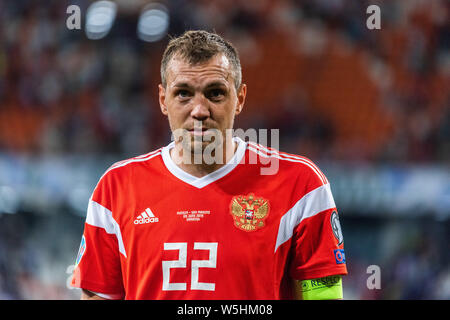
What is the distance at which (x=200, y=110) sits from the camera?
2.01 metres

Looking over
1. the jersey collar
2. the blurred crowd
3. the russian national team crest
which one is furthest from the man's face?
the blurred crowd

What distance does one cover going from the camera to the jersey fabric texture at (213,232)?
197 centimetres

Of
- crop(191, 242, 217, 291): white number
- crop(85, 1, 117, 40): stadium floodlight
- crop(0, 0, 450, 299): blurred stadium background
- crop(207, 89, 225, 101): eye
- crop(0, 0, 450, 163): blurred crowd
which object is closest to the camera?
crop(191, 242, 217, 291): white number

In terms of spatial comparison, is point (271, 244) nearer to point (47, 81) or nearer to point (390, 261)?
point (390, 261)

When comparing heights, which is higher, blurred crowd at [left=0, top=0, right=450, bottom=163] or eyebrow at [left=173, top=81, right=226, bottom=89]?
blurred crowd at [left=0, top=0, right=450, bottom=163]

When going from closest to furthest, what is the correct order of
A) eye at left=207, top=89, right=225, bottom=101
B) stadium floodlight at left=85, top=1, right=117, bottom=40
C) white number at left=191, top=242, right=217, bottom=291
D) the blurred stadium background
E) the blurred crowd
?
white number at left=191, top=242, right=217, bottom=291 → eye at left=207, top=89, right=225, bottom=101 → the blurred stadium background → the blurred crowd → stadium floodlight at left=85, top=1, right=117, bottom=40

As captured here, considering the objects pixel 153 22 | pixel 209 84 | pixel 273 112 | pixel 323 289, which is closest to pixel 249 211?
pixel 323 289

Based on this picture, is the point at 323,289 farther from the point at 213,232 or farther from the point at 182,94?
the point at 182,94

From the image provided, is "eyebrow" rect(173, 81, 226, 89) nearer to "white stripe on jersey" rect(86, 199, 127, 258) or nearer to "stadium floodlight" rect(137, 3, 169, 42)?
"white stripe on jersey" rect(86, 199, 127, 258)

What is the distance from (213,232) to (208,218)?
0.19 ft

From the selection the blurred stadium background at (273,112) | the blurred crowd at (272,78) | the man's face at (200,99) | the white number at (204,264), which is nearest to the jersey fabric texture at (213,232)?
the white number at (204,264)

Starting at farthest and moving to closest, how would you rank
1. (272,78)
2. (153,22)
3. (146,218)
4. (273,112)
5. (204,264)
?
(272,78) < (153,22) < (273,112) < (146,218) < (204,264)

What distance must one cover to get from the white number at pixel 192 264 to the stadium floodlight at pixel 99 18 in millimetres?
6706

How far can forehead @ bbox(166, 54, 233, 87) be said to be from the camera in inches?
80.2
